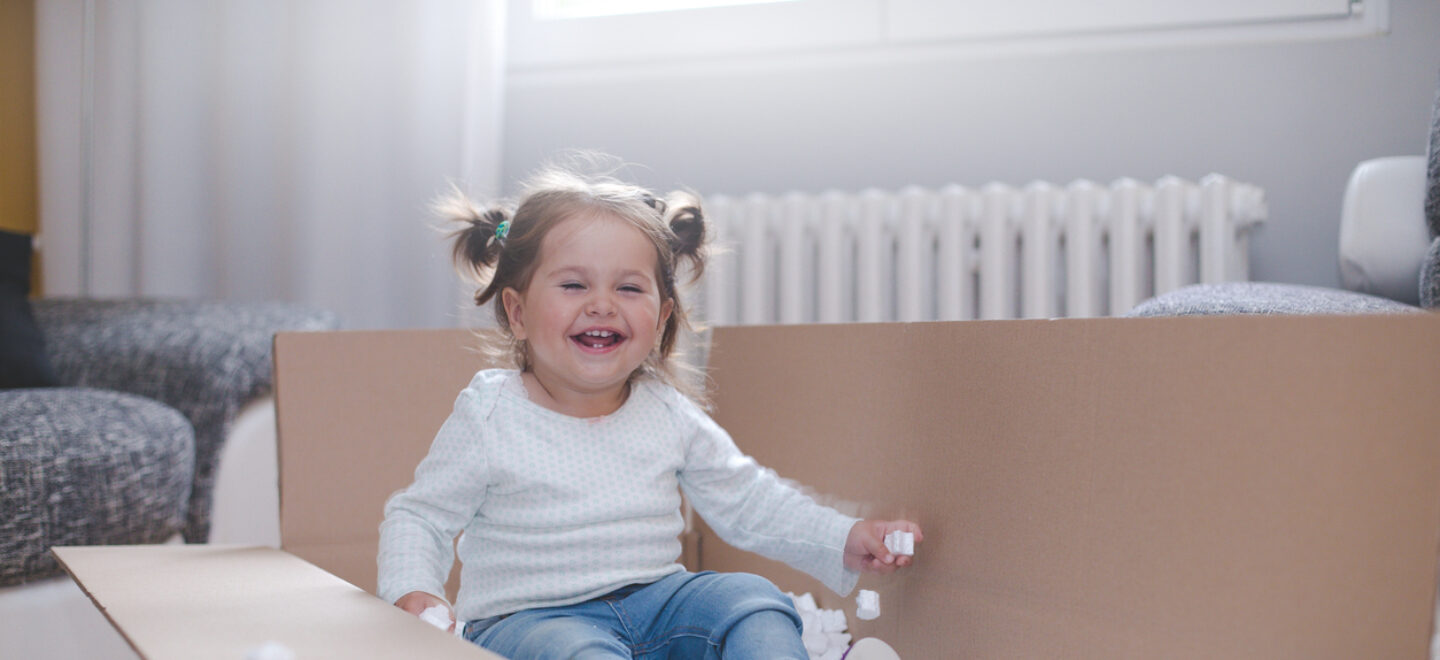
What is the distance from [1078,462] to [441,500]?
42 cm

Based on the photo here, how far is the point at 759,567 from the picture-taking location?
35.0 inches

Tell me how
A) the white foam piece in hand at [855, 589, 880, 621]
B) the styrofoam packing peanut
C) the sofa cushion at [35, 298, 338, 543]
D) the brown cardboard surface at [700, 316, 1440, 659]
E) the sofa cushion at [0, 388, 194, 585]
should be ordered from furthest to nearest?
the sofa cushion at [35, 298, 338, 543] < the sofa cushion at [0, 388, 194, 585] < the styrofoam packing peanut < the white foam piece in hand at [855, 589, 880, 621] < the brown cardboard surface at [700, 316, 1440, 659]

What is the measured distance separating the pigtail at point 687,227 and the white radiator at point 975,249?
48cm

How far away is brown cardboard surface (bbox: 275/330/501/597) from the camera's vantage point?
2.73ft

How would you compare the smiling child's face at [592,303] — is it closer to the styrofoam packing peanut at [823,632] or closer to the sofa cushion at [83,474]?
the styrofoam packing peanut at [823,632]

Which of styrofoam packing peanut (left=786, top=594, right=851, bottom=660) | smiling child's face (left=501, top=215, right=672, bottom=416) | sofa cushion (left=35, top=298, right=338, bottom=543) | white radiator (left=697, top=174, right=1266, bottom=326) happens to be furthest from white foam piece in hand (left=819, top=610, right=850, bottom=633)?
sofa cushion (left=35, top=298, right=338, bottom=543)

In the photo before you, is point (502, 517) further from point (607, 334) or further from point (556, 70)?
point (556, 70)

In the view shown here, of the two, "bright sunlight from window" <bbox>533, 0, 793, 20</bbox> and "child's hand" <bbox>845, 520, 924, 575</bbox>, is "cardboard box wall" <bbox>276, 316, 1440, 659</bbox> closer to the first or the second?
"child's hand" <bbox>845, 520, 924, 575</bbox>

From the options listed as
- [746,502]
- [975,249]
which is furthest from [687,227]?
[975,249]

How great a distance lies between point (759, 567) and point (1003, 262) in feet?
2.24

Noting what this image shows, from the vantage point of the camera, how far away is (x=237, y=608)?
1.91 ft

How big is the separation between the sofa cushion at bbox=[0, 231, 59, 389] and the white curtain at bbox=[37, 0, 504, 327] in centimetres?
43

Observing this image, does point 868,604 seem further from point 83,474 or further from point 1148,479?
point 83,474

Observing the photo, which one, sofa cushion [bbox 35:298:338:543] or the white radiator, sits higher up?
the white radiator
